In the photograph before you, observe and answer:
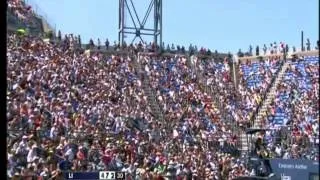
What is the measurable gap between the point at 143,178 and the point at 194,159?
3653 mm

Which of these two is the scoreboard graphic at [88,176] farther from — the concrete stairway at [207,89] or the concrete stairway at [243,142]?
the concrete stairway at [207,89]

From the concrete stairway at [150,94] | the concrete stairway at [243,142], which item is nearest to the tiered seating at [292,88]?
the concrete stairway at [243,142]

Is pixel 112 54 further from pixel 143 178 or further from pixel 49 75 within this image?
pixel 143 178

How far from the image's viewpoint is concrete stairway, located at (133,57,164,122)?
2403 cm

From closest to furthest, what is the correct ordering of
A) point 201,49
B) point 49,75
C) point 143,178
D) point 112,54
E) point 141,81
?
point 143,178, point 49,75, point 141,81, point 112,54, point 201,49

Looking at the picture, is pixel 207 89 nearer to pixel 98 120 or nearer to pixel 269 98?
pixel 269 98

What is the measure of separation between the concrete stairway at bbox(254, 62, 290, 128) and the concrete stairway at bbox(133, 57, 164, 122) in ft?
12.3

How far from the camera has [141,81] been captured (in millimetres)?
26203

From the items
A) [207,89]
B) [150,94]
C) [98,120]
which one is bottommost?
[98,120]

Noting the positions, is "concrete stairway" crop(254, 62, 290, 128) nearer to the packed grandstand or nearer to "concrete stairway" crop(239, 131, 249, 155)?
the packed grandstand

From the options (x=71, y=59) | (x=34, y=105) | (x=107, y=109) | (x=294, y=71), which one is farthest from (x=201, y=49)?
(x=34, y=105)

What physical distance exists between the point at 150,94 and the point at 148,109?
2231mm

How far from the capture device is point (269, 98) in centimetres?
2720

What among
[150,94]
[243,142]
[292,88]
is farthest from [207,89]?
[243,142]
